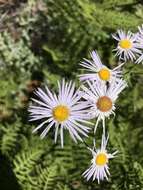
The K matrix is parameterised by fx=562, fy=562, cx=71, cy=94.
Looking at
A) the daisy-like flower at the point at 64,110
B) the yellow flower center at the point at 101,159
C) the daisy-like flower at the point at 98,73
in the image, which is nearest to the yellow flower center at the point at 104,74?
the daisy-like flower at the point at 98,73

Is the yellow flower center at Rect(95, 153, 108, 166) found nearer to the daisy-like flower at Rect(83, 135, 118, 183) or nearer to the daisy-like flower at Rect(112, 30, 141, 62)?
the daisy-like flower at Rect(83, 135, 118, 183)

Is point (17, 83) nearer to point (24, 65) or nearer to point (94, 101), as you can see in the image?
point (24, 65)

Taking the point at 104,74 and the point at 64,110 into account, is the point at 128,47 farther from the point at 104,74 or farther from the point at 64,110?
the point at 64,110

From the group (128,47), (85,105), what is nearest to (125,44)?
(128,47)

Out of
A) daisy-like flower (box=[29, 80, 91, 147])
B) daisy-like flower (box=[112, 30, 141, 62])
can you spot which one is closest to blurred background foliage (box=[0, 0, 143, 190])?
daisy-like flower (box=[112, 30, 141, 62])

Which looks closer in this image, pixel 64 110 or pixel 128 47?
pixel 64 110

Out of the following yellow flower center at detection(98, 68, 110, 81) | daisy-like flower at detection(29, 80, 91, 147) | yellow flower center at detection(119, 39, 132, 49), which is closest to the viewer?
daisy-like flower at detection(29, 80, 91, 147)

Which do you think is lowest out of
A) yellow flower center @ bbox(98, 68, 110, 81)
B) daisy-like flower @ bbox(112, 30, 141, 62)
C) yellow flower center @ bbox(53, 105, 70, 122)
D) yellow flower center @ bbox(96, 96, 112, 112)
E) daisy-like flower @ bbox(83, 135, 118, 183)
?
daisy-like flower @ bbox(83, 135, 118, 183)
